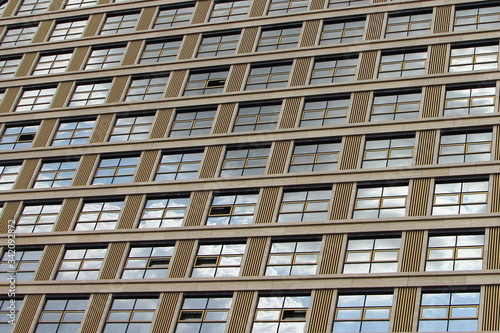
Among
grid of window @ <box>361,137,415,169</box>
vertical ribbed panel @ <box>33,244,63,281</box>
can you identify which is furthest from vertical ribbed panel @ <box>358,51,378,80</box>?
vertical ribbed panel @ <box>33,244,63,281</box>

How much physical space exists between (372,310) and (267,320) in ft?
16.9

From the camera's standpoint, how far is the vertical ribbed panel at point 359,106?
50934 mm

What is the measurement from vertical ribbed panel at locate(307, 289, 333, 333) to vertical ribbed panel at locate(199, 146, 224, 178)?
10731 millimetres

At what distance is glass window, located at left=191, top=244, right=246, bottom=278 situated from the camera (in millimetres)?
46625

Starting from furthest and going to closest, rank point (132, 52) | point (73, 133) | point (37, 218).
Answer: point (132, 52) < point (73, 133) < point (37, 218)

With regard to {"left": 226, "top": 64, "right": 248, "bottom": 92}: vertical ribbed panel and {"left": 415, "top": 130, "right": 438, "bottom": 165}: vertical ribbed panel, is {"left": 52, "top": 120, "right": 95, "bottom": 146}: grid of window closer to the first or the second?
{"left": 226, "top": 64, "right": 248, "bottom": 92}: vertical ribbed panel

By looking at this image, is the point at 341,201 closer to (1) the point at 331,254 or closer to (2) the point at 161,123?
(1) the point at 331,254

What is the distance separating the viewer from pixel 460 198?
4569 cm

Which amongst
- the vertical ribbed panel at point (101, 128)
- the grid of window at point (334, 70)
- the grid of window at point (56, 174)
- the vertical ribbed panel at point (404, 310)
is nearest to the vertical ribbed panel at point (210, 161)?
the grid of window at point (334, 70)

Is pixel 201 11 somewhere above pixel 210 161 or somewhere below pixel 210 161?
above

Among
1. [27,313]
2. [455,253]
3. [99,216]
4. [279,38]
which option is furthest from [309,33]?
[27,313]

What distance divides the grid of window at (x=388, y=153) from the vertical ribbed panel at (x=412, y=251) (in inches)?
193

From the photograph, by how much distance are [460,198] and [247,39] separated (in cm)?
1939

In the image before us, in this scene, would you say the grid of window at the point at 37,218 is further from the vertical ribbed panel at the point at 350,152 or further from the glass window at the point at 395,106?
the glass window at the point at 395,106
